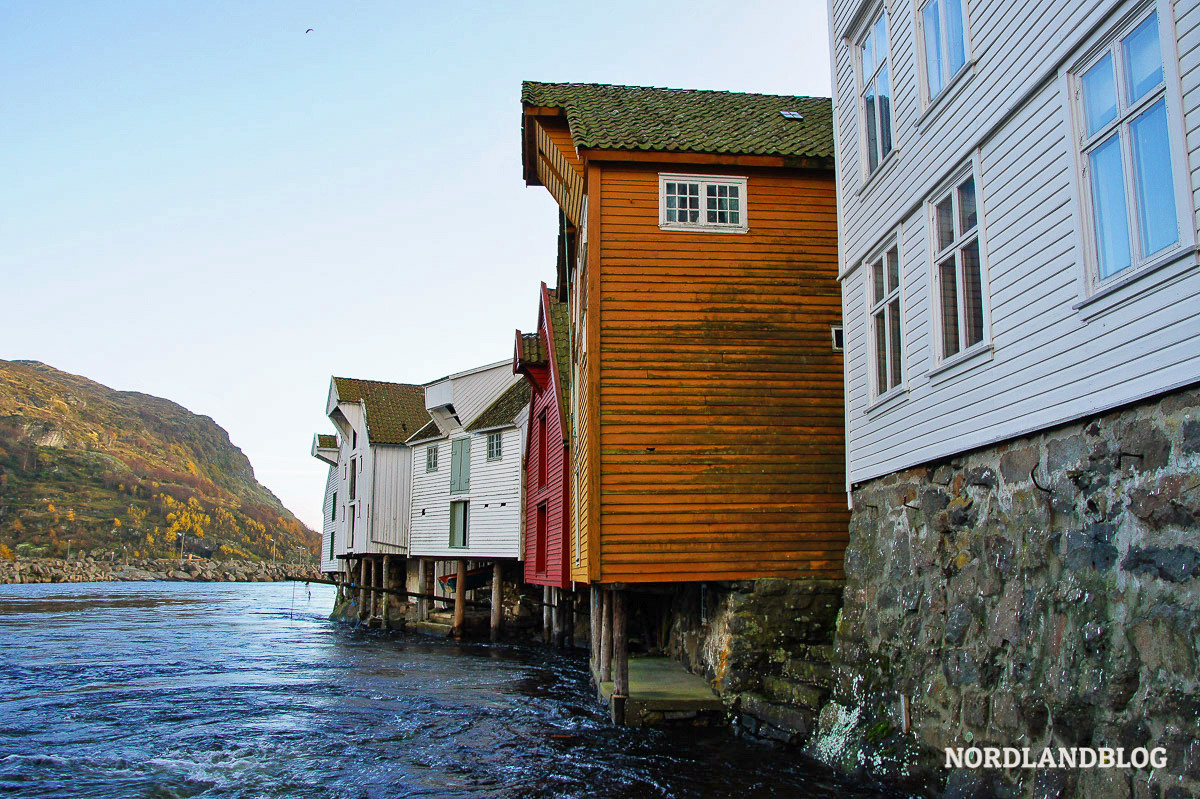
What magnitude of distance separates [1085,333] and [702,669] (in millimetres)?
9621

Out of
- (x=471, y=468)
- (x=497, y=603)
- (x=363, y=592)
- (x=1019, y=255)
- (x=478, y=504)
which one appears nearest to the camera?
(x=1019, y=255)

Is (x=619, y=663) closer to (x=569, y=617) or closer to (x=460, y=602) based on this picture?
→ (x=569, y=617)

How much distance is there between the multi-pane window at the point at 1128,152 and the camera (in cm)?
605

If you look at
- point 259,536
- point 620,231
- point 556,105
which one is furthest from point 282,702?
point 259,536

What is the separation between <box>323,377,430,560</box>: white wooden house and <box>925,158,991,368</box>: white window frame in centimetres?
3084

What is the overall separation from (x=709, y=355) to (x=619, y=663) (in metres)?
4.73

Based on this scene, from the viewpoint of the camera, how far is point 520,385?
33406 millimetres

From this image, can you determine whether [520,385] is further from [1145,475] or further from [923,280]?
[1145,475]

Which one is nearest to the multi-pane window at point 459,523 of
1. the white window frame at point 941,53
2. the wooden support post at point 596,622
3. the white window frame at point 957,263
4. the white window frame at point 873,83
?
the wooden support post at point 596,622

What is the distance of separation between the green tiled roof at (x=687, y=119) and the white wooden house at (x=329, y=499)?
35.5 meters

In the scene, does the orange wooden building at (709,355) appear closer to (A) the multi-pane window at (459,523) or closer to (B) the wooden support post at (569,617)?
(B) the wooden support post at (569,617)

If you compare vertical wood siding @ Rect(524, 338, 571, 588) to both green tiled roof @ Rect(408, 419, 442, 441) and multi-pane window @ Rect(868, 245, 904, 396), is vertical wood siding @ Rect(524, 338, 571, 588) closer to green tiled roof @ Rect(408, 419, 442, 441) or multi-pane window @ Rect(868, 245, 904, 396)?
green tiled roof @ Rect(408, 419, 442, 441)

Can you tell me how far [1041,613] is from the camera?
7.06 metres

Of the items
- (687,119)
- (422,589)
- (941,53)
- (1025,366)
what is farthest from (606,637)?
(422,589)
